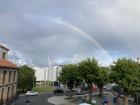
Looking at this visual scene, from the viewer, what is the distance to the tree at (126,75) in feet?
137

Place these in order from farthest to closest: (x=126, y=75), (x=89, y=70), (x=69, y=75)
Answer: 1. (x=69, y=75)
2. (x=89, y=70)
3. (x=126, y=75)

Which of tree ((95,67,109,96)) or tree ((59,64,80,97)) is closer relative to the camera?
tree ((95,67,109,96))

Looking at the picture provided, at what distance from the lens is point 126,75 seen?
42156mm

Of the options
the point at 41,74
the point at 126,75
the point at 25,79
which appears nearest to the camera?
the point at 126,75

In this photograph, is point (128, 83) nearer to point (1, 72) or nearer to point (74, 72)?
point (1, 72)

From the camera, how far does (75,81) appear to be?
2815 inches

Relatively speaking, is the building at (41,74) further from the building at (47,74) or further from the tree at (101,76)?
the tree at (101,76)

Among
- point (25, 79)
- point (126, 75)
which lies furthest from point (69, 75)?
point (126, 75)

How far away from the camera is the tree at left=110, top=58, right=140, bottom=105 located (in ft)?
137

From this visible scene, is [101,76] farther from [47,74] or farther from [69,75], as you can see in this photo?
[47,74]

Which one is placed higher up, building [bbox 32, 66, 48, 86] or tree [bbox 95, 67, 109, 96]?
building [bbox 32, 66, 48, 86]

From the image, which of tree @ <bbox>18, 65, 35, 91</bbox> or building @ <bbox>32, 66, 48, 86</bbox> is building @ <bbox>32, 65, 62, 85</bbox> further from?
tree @ <bbox>18, 65, 35, 91</bbox>

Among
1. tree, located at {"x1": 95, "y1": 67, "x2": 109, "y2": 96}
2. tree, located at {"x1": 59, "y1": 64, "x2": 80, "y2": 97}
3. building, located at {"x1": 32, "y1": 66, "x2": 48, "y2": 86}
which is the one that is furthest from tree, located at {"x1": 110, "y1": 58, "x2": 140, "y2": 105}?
building, located at {"x1": 32, "y1": 66, "x2": 48, "y2": 86}

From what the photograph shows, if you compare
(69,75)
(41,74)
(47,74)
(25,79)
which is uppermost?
(41,74)
